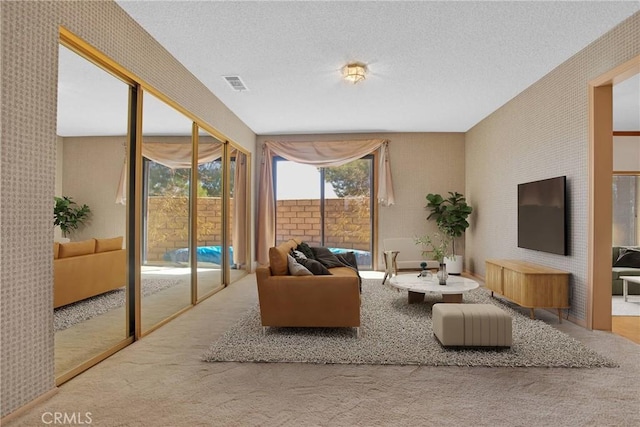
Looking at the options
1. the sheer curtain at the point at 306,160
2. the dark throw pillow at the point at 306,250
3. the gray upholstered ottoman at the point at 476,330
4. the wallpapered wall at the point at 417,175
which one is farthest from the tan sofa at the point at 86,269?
the wallpapered wall at the point at 417,175

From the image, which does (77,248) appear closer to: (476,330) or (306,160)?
(476,330)

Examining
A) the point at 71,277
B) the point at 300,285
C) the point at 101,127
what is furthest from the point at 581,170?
the point at 71,277

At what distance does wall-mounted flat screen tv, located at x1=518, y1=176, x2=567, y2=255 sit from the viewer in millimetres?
4114

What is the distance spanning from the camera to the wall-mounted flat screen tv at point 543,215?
4.11 meters

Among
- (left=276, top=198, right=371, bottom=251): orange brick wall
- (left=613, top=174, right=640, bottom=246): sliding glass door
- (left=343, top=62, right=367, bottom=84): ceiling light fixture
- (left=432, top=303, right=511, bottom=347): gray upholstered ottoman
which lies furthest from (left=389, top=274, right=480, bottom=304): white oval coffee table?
(left=613, top=174, right=640, bottom=246): sliding glass door

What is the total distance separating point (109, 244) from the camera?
126 inches

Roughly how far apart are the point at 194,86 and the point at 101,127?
1.77 m

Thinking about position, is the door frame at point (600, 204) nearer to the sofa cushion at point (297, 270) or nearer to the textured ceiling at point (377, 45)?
the textured ceiling at point (377, 45)

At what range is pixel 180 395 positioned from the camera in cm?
239

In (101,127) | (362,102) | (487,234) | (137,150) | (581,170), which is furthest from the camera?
(487,234)

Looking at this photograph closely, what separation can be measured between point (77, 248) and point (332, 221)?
5328 mm

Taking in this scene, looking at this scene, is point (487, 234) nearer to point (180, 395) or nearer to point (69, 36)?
point (180, 395)

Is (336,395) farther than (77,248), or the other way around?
(77,248)

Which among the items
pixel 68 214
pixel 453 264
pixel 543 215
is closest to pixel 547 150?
Answer: pixel 543 215
